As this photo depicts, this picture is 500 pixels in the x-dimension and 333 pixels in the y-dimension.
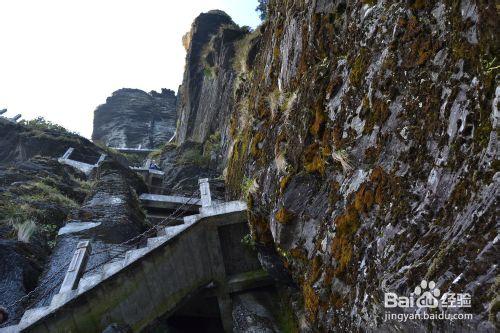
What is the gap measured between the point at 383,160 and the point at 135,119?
4713 centimetres

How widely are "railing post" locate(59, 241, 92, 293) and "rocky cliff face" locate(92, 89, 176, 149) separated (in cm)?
3267

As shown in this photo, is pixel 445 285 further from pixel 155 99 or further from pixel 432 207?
pixel 155 99

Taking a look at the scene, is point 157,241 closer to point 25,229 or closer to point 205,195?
point 205,195

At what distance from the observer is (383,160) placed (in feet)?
15.1

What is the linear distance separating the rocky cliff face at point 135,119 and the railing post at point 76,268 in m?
32.7

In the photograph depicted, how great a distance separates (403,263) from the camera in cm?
367

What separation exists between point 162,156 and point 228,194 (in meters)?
15.0

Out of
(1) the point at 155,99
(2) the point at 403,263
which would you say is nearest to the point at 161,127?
(1) the point at 155,99

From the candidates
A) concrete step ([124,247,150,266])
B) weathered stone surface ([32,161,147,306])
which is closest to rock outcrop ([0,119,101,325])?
weathered stone surface ([32,161,147,306])

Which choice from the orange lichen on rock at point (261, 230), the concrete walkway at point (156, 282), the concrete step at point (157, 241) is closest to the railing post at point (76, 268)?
the concrete walkway at point (156, 282)

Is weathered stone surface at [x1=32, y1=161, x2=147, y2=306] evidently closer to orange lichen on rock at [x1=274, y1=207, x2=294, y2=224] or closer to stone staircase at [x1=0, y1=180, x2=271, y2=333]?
stone staircase at [x1=0, y1=180, x2=271, y2=333]

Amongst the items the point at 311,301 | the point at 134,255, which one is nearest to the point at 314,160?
Result: the point at 311,301

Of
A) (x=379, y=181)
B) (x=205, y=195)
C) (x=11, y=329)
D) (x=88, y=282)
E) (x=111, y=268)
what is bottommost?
(x=11, y=329)

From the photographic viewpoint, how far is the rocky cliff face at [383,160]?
308 centimetres
